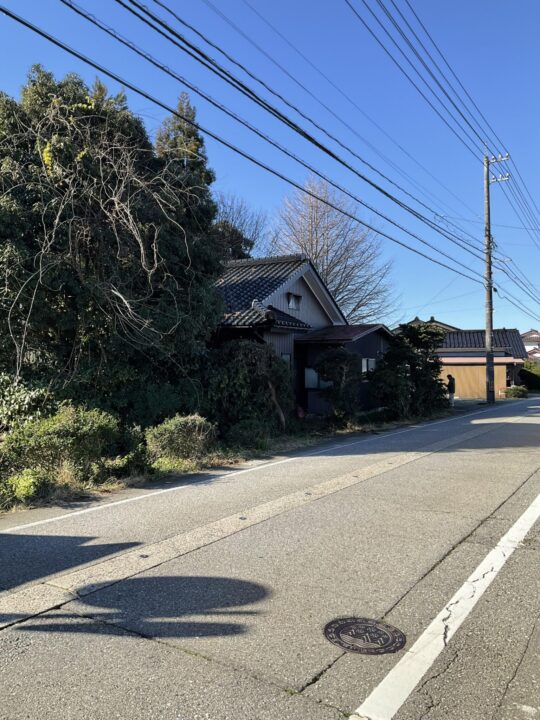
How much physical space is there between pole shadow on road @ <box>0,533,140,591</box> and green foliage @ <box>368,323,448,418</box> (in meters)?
14.6

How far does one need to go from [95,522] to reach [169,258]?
7.42 m

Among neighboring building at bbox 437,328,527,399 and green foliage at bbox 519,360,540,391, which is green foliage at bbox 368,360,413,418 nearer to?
neighboring building at bbox 437,328,527,399

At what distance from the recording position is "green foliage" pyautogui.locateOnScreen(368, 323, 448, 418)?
18.9 metres

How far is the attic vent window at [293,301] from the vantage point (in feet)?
69.5

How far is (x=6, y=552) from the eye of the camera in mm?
5094

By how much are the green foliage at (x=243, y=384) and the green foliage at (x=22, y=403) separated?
3796 millimetres

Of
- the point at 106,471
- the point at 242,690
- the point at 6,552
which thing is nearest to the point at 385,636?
the point at 242,690

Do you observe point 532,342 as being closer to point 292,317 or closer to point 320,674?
point 292,317

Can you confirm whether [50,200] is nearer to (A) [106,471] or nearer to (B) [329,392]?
(A) [106,471]

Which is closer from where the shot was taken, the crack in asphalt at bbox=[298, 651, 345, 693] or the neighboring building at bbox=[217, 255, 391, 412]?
the crack in asphalt at bbox=[298, 651, 345, 693]

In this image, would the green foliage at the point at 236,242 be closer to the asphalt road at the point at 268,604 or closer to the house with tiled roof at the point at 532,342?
the asphalt road at the point at 268,604

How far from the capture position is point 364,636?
3463 mm

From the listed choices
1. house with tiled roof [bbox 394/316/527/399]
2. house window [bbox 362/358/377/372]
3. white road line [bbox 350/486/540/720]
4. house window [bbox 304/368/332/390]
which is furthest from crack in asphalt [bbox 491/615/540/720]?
house with tiled roof [bbox 394/316/527/399]

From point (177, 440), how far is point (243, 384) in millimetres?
3697
